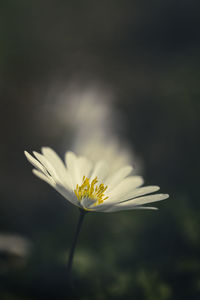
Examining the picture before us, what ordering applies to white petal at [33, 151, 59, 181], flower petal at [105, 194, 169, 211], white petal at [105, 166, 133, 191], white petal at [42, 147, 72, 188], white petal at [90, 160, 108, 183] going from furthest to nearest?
white petal at [90, 160, 108, 183], white petal at [105, 166, 133, 191], white petal at [42, 147, 72, 188], white petal at [33, 151, 59, 181], flower petal at [105, 194, 169, 211]

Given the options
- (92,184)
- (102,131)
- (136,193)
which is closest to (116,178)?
(92,184)

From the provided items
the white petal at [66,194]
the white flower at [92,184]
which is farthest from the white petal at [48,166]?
the white petal at [66,194]

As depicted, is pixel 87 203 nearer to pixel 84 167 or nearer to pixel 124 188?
pixel 124 188

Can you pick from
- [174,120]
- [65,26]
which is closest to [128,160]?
[174,120]

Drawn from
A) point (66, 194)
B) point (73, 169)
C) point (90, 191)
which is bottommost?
point (66, 194)

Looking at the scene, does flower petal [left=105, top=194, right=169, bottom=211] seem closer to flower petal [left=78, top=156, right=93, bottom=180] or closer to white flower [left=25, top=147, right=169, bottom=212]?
white flower [left=25, top=147, right=169, bottom=212]

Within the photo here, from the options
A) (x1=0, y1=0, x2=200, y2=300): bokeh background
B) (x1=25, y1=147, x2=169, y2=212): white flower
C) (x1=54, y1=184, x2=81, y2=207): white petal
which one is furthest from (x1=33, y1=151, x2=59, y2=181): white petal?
(x1=0, y1=0, x2=200, y2=300): bokeh background

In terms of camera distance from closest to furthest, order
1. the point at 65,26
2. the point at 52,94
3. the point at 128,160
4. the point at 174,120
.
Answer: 1. the point at 128,160
2. the point at 174,120
3. the point at 52,94
4. the point at 65,26

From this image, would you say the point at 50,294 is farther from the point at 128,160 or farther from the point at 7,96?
the point at 7,96
